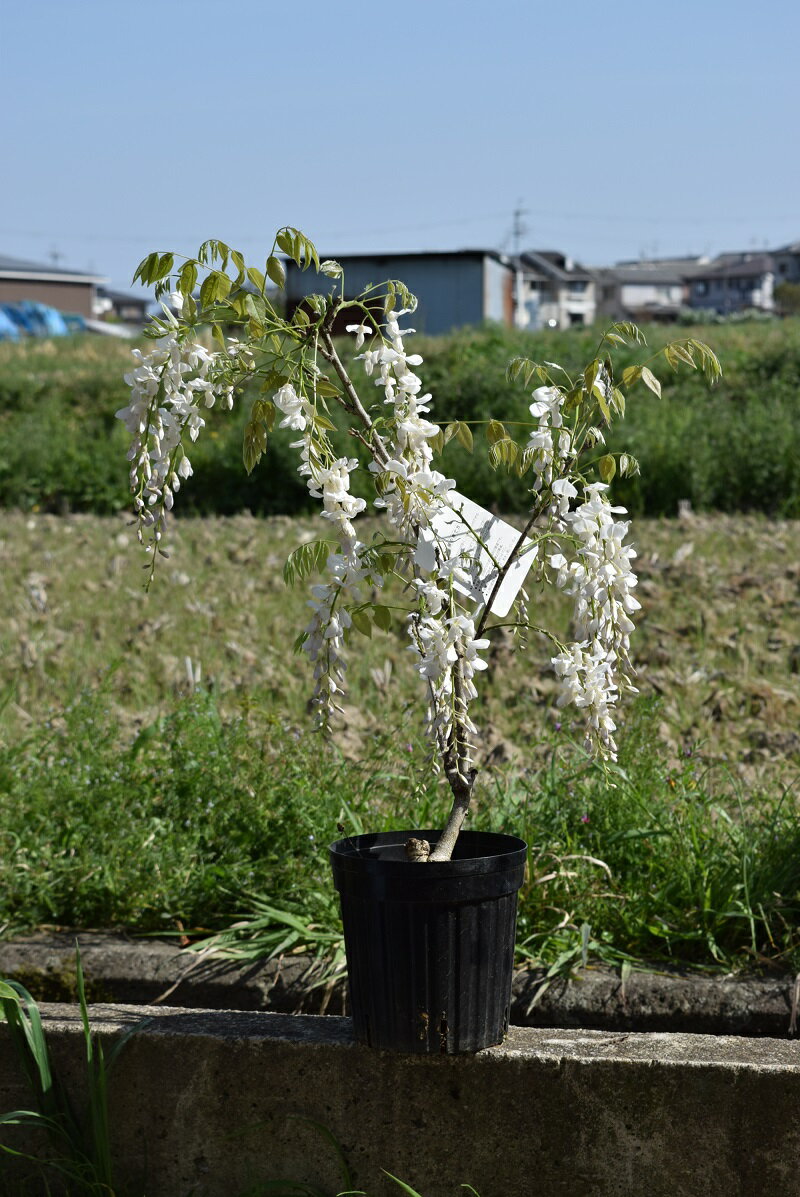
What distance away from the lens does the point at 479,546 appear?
220 centimetres

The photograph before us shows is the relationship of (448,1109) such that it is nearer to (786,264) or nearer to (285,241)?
(285,241)

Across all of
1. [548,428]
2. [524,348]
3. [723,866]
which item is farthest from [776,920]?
[524,348]

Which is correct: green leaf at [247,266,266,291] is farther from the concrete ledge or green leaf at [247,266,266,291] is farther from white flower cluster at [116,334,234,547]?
the concrete ledge

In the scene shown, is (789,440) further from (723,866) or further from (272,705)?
(723,866)

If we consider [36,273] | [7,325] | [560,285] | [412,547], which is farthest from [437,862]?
[560,285]

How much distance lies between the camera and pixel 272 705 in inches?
167

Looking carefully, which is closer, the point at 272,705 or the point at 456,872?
the point at 456,872

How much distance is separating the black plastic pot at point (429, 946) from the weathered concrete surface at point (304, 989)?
43 centimetres

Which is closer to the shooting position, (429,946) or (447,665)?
(447,665)

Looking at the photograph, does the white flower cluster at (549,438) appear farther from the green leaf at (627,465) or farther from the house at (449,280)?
the house at (449,280)

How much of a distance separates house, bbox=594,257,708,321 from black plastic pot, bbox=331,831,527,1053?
102m

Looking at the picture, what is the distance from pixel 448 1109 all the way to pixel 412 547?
100 centimetres

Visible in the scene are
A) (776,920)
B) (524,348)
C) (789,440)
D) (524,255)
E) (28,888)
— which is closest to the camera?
(776,920)

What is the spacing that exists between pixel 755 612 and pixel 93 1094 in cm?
428
